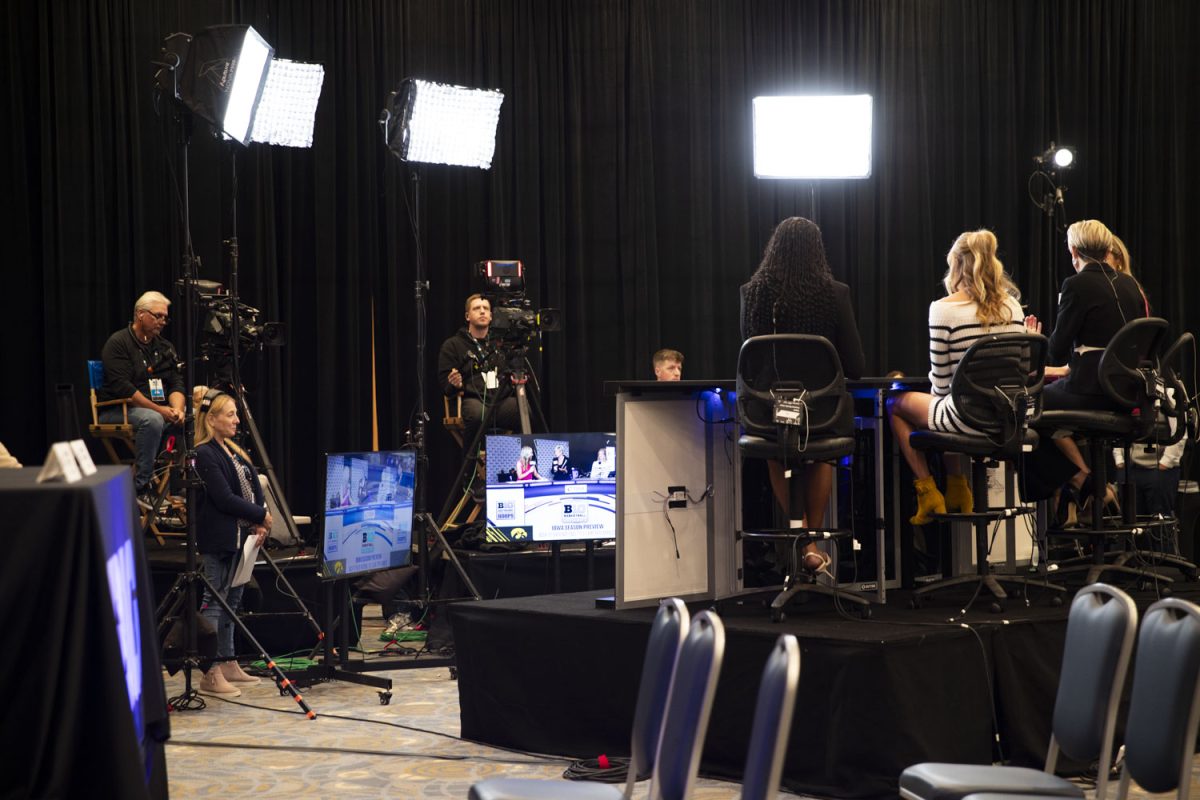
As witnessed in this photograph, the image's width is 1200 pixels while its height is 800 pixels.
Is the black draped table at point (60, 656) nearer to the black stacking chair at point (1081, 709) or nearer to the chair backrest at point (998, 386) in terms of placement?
the black stacking chair at point (1081, 709)

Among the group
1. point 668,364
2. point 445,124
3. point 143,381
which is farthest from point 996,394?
point 143,381

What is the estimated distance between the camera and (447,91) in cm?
723

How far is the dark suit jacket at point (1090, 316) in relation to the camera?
16.9ft

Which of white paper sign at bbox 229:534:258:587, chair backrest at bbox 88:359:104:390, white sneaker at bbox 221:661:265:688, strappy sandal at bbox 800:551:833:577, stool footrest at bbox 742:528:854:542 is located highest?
chair backrest at bbox 88:359:104:390

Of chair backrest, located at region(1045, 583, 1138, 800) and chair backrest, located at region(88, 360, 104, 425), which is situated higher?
chair backrest, located at region(88, 360, 104, 425)

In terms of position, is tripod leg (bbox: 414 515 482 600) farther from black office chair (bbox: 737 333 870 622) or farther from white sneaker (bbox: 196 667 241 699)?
black office chair (bbox: 737 333 870 622)

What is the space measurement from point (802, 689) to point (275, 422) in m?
5.32

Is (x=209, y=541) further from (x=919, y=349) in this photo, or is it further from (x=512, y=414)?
(x=919, y=349)

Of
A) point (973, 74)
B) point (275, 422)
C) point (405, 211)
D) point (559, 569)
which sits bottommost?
point (559, 569)

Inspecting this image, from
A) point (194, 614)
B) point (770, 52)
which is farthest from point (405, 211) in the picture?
point (194, 614)

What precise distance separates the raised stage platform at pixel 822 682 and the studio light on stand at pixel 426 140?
1.62 metres

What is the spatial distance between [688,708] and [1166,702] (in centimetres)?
97

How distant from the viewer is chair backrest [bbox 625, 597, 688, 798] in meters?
2.98

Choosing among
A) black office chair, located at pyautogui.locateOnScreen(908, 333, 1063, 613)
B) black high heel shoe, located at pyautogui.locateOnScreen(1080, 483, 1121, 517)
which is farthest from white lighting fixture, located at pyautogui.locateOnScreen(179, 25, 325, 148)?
black high heel shoe, located at pyautogui.locateOnScreen(1080, 483, 1121, 517)
